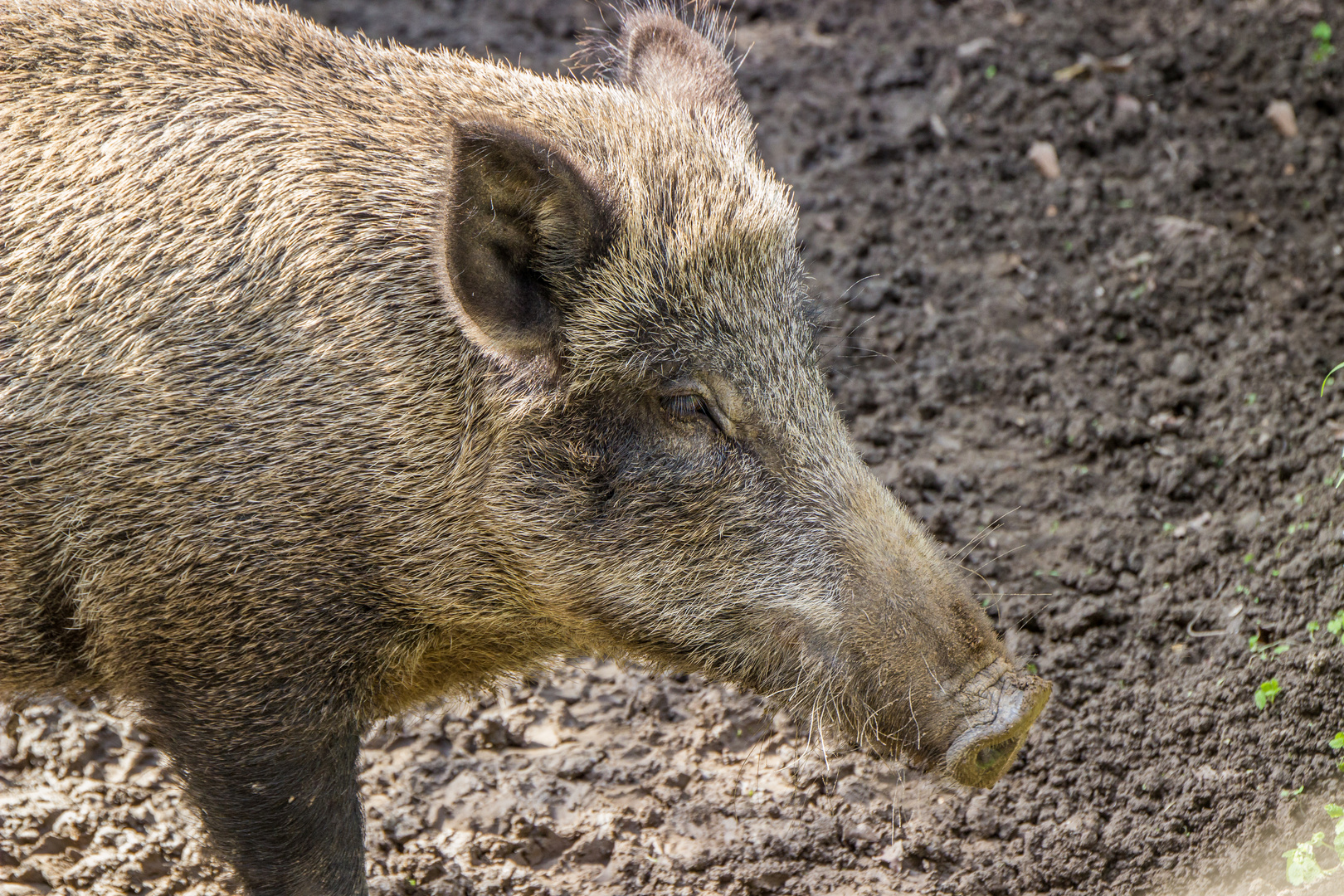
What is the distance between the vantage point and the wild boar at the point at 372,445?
2779 mm

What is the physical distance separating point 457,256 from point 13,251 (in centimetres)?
115

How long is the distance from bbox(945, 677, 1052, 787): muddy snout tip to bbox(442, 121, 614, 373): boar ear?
4.27 ft

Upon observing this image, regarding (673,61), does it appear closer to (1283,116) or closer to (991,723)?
(991,723)

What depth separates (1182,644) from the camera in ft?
12.6

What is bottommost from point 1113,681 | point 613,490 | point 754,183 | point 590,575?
point 1113,681

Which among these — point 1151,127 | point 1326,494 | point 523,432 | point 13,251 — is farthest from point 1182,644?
point 13,251

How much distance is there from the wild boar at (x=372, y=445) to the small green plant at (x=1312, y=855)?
88 cm

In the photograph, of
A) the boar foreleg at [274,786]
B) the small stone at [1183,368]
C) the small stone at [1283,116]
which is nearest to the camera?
the boar foreleg at [274,786]

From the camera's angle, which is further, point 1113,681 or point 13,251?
point 1113,681

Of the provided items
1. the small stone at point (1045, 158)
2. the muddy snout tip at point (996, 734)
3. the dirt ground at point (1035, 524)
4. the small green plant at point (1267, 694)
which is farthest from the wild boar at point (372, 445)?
the small stone at point (1045, 158)

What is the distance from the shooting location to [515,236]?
277 cm

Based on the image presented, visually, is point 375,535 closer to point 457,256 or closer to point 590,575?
point 590,575

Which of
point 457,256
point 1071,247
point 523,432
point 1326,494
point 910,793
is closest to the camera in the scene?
point 457,256

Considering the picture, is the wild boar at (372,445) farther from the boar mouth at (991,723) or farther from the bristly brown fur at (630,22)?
the bristly brown fur at (630,22)
